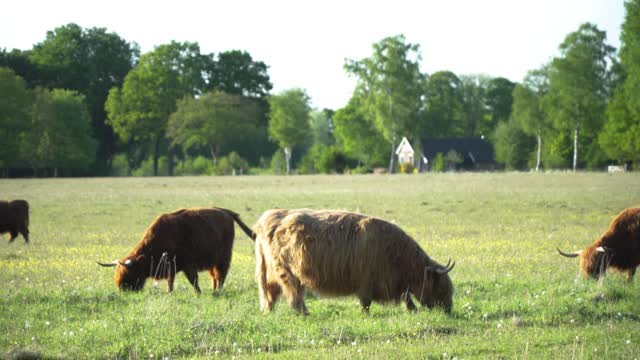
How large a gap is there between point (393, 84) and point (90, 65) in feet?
138

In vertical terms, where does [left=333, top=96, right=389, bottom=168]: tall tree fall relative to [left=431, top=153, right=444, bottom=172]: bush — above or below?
above

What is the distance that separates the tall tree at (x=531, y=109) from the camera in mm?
92000

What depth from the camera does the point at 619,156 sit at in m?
76.8

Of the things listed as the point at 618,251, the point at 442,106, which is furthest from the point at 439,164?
the point at 618,251

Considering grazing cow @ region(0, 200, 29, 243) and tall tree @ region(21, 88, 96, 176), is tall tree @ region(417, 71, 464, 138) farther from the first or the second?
grazing cow @ region(0, 200, 29, 243)

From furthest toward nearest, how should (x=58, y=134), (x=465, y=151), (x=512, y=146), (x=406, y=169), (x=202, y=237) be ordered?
(x=465, y=151)
(x=512, y=146)
(x=406, y=169)
(x=58, y=134)
(x=202, y=237)

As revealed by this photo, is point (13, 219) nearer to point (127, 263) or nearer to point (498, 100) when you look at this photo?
point (127, 263)

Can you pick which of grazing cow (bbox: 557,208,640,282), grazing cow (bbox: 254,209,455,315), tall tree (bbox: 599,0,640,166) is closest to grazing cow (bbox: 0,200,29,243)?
grazing cow (bbox: 254,209,455,315)

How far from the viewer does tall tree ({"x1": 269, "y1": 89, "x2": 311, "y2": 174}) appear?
4171 inches

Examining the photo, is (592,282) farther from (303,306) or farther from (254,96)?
(254,96)

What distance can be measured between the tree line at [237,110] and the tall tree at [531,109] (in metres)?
0.16

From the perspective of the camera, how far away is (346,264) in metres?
9.61

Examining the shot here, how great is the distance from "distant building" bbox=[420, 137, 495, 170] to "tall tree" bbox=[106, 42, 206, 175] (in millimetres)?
39504

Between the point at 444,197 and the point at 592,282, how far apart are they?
2546 cm
